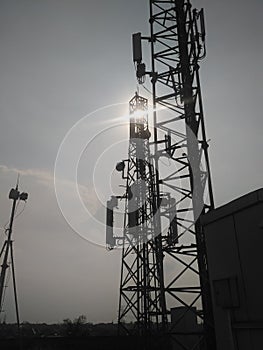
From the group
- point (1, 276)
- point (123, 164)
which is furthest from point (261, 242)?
point (123, 164)

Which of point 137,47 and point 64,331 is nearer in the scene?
point 137,47

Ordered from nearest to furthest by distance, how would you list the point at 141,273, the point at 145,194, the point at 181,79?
the point at 181,79 < the point at 141,273 < the point at 145,194

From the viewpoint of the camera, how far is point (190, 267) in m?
9.10

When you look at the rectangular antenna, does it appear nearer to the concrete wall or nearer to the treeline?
the concrete wall

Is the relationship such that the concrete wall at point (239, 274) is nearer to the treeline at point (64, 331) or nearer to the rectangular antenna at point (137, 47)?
the rectangular antenna at point (137, 47)

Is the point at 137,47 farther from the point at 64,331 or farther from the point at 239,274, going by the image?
the point at 64,331

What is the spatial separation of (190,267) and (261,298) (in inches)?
133

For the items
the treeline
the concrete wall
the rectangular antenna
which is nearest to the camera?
the concrete wall

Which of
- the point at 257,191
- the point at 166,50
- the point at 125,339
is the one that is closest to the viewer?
the point at 257,191

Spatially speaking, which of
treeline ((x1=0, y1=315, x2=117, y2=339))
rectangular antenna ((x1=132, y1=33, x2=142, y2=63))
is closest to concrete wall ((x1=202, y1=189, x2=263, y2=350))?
rectangular antenna ((x1=132, y1=33, x2=142, y2=63))

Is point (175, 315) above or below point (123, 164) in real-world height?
below

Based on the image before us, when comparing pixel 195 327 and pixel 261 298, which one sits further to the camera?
pixel 195 327

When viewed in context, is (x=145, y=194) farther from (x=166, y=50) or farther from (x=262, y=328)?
(x=262, y=328)

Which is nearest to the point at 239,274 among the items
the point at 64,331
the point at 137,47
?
the point at 137,47
